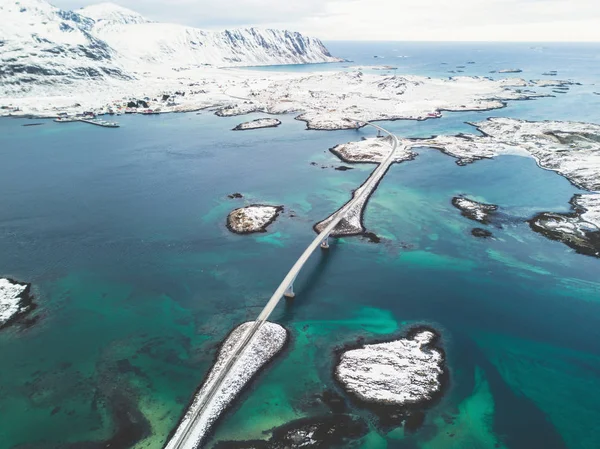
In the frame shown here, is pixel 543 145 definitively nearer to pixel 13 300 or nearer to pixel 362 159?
pixel 362 159

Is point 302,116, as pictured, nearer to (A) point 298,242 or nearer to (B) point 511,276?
(A) point 298,242

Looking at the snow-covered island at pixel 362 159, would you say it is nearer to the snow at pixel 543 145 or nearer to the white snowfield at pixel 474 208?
the snow at pixel 543 145

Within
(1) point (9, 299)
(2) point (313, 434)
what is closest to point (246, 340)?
(2) point (313, 434)

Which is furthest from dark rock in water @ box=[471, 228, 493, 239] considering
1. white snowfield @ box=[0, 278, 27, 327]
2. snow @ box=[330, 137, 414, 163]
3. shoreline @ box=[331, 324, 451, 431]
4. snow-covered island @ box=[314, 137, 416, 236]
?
white snowfield @ box=[0, 278, 27, 327]

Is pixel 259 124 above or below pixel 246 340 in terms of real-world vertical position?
below

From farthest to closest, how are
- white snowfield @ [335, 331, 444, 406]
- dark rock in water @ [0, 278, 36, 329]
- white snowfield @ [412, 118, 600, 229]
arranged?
1. white snowfield @ [412, 118, 600, 229]
2. dark rock in water @ [0, 278, 36, 329]
3. white snowfield @ [335, 331, 444, 406]

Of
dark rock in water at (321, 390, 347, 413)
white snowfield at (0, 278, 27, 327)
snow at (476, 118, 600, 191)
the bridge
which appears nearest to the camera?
the bridge

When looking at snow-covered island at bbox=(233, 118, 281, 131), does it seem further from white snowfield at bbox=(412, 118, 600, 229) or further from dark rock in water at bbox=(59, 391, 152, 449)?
dark rock in water at bbox=(59, 391, 152, 449)
